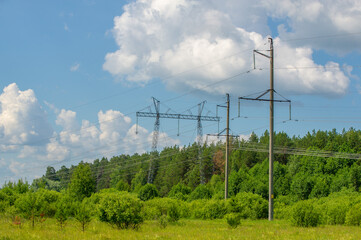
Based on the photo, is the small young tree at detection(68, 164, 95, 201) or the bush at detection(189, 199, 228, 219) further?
the small young tree at detection(68, 164, 95, 201)

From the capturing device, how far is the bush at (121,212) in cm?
2634

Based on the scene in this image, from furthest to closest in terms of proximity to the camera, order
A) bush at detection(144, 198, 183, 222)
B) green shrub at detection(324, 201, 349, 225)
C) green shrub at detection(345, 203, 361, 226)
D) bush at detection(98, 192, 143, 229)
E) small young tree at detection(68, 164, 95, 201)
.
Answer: small young tree at detection(68, 164, 95, 201)
bush at detection(144, 198, 183, 222)
green shrub at detection(324, 201, 349, 225)
green shrub at detection(345, 203, 361, 226)
bush at detection(98, 192, 143, 229)

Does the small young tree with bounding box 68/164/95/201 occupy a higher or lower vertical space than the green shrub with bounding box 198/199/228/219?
higher

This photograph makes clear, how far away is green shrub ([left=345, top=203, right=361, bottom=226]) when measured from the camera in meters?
30.0

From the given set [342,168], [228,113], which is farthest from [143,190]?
[342,168]

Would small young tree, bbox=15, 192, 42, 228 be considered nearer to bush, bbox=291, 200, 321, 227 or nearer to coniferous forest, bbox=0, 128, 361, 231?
coniferous forest, bbox=0, 128, 361, 231

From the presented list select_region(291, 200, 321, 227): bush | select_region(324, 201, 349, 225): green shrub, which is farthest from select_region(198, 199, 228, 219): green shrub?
select_region(291, 200, 321, 227): bush

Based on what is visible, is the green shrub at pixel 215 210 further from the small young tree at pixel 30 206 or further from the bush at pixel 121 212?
the small young tree at pixel 30 206

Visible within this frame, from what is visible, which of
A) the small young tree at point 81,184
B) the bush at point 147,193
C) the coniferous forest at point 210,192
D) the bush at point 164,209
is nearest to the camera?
the coniferous forest at point 210,192

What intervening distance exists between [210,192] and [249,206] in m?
22.9

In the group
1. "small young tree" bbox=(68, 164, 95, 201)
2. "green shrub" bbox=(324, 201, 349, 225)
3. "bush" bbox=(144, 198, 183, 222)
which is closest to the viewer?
"green shrub" bbox=(324, 201, 349, 225)

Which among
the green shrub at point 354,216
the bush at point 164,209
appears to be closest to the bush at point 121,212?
the bush at point 164,209

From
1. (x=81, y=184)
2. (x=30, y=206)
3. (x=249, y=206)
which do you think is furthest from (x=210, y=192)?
(x=30, y=206)

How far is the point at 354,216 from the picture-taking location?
98.8ft
